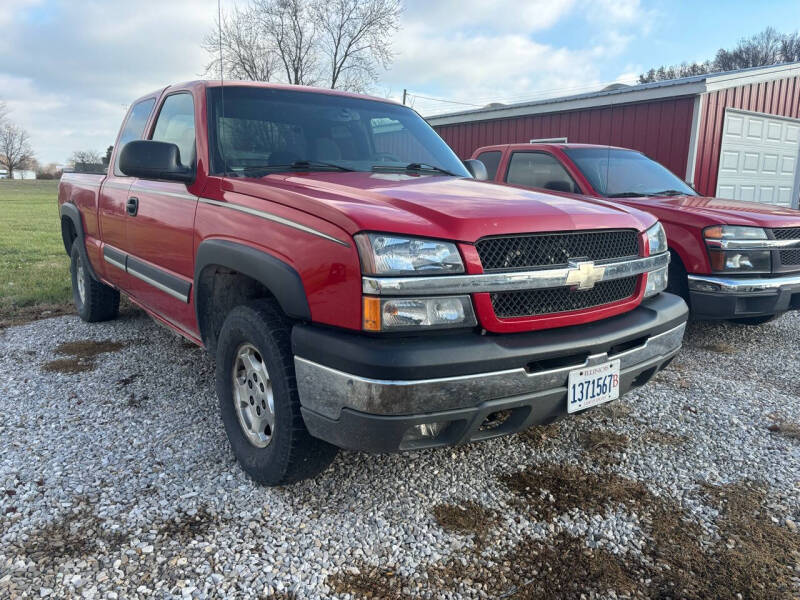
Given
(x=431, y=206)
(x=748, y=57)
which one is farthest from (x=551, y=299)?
(x=748, y=57)

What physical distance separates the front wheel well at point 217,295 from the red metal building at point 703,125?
998 centimetres

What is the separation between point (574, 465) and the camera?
2957 mm

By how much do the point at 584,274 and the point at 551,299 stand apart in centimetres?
18

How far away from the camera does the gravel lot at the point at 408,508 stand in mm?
2109

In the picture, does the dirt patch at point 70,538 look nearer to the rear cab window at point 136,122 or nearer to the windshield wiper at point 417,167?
the windshield wiper at point 417,167

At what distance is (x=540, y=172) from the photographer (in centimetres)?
586

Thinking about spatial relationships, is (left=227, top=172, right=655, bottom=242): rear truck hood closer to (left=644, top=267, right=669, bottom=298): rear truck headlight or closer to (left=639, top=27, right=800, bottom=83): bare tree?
(left=644, top=267, right=669, bottom=298): rear truck headlight

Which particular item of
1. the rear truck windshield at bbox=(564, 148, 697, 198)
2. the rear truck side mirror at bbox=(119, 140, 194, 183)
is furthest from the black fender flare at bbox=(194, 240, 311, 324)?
the rear truck windshield at bbox=(564, 148, 697, 198)

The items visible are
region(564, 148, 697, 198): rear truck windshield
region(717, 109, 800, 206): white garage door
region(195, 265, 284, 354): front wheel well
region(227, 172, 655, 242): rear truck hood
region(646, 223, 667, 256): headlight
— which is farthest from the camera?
region(717, 109, 800, 206): white garage door

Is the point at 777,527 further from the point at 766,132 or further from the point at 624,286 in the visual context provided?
the point at 766,132

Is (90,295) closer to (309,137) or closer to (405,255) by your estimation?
(309,137)

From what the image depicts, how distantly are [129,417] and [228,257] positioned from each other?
1.42 m

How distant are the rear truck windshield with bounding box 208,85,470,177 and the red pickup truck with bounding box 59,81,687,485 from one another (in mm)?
13

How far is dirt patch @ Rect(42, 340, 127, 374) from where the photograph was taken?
4281 millimetres
